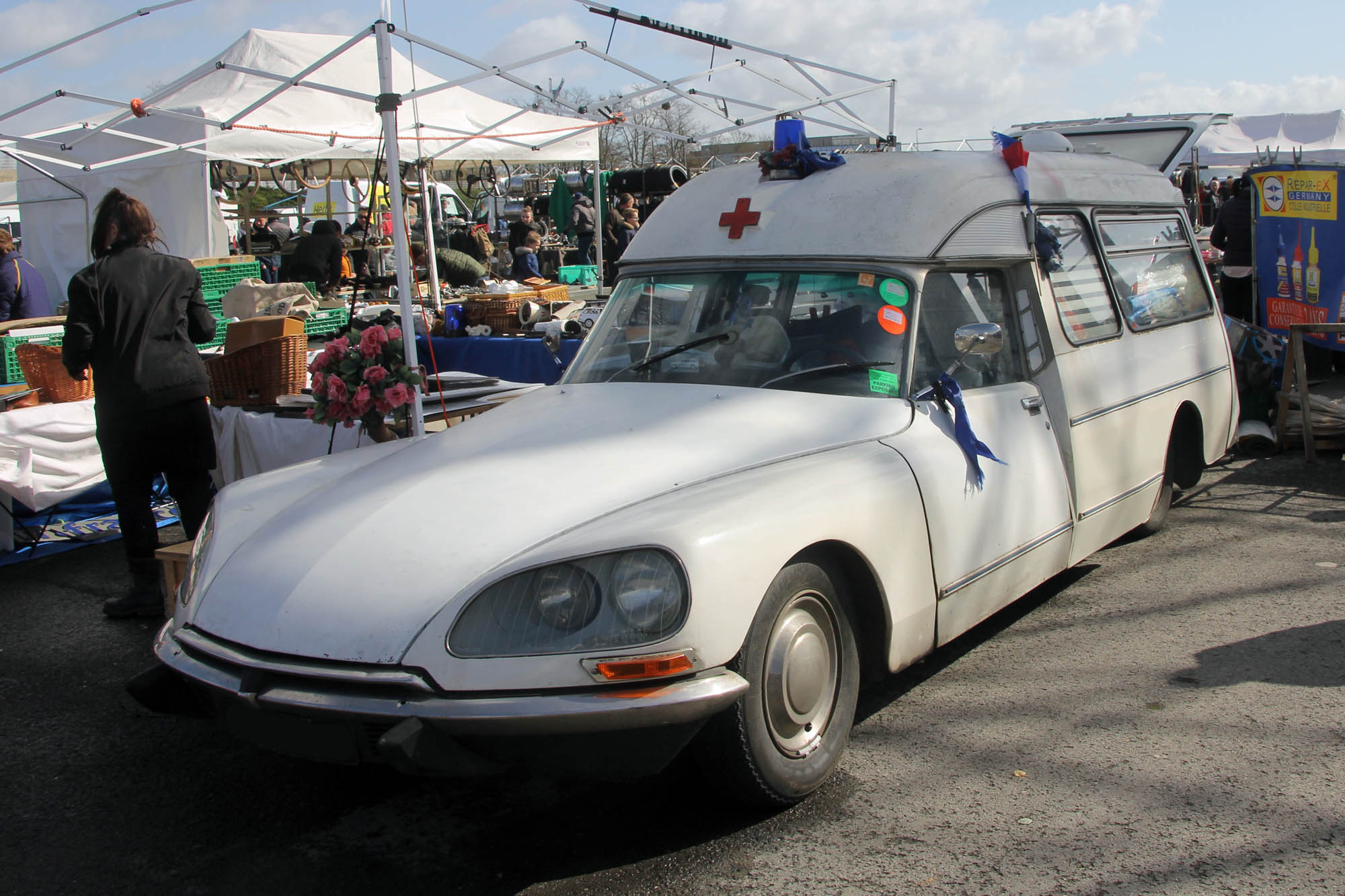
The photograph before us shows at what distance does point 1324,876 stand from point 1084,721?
3.32 ft

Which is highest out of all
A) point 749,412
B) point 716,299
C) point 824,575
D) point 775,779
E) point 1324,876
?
point 716,299

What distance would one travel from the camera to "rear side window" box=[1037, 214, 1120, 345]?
4.70m

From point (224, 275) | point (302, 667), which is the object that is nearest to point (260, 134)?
point (224, 275)

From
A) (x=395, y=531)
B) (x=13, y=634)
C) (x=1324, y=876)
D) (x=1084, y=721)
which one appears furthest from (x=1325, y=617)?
(x=13, y=634)

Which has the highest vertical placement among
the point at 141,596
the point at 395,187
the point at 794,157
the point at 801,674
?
the point at 395,187

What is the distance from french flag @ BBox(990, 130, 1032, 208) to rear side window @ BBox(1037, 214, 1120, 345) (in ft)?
0.82

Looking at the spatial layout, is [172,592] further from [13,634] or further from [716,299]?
[716,299]

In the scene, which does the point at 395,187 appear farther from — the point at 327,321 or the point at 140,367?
the point at 327,321

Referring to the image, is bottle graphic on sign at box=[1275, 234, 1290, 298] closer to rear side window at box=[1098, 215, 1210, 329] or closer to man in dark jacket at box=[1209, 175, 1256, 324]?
man in dark jacket at box=[1209, 175, 1256, 324]

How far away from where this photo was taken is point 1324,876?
8.94 feet

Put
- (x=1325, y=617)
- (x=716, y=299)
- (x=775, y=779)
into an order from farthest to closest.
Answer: (x=1325, y=617), (x=716, y=299), (x=775, y=779)

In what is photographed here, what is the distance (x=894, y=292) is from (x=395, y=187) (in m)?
2.84

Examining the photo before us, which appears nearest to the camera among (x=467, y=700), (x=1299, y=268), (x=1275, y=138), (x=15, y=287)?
(x=467, y=700)

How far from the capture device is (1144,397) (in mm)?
5102
